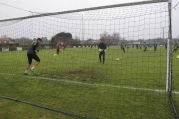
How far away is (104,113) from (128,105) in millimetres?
786

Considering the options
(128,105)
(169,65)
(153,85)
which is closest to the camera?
(128,105)

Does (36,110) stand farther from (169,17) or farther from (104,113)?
(169,17)

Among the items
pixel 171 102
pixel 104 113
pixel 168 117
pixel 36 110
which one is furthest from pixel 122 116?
pixel 36 110

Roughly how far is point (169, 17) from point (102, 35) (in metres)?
2.48

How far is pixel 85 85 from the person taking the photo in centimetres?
684

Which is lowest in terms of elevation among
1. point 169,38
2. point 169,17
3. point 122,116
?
point 122,116

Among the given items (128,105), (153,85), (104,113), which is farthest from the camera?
(153,85)

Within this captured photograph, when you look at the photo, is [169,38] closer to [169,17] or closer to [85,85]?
[169,17]

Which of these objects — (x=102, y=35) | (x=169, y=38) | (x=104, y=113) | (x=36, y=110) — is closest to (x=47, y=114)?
(x=36, y=110)

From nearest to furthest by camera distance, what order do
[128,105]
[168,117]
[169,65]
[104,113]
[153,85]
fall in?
[168,117], [104,113], [128,105], [169,65], [153,85]

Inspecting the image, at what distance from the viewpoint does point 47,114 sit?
4.34m

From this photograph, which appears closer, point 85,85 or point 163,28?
point 163,28

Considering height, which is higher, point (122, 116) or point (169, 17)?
point (169, 17)

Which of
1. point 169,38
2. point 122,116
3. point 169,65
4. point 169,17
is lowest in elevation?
point 122,116
